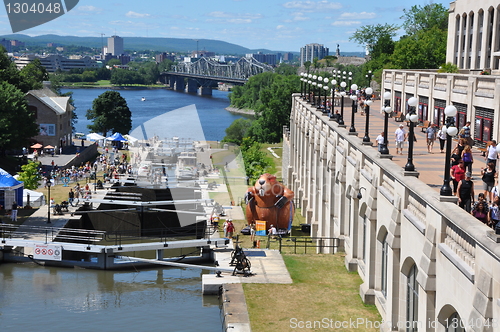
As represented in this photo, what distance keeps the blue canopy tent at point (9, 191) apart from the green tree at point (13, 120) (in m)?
25.2

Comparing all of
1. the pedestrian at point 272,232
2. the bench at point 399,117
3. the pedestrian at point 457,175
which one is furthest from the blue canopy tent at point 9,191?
the pedestrian at point 457,175

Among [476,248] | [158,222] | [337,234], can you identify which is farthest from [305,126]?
[476,248]

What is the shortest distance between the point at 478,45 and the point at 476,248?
51.0m

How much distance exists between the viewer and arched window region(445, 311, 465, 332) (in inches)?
627

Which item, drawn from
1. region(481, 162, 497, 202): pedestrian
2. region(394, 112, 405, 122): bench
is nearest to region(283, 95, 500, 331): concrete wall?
region(481, 162, 497, 202): pedestrian

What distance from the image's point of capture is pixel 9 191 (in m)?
44.4

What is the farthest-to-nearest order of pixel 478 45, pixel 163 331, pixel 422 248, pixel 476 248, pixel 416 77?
1. pixel 478 45
2. pixel 416 77
3. pixel 163 331
4. pixel 422 248
5. pixel 476 248

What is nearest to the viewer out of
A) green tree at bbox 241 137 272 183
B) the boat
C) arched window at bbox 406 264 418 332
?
arched window at bbox 406 264 418 332

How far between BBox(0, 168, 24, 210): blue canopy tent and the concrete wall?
1946cm

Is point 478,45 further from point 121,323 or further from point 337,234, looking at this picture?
point 121,323

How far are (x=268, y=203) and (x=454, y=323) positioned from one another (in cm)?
2517

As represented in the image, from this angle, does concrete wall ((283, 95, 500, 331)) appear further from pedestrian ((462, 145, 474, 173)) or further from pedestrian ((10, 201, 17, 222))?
pedestrian ((10, 201, 17, 222))

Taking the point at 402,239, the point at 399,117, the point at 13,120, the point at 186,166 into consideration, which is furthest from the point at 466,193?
the point at 13,120

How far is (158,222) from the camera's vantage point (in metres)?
47.9
